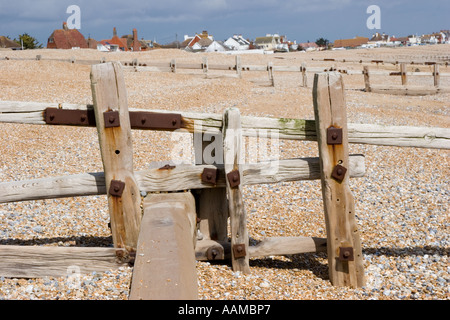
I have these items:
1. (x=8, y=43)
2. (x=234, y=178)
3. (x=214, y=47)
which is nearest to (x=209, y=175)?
(x=234, y=178)

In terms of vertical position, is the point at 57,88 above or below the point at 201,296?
above

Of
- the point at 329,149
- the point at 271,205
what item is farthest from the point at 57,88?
the point at 329,149

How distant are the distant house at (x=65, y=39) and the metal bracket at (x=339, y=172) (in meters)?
69.7

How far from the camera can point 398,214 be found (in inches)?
276

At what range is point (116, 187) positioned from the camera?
13.3 feet

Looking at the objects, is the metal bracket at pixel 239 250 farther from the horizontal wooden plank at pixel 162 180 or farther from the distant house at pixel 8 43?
the distant house at pixel 8 43

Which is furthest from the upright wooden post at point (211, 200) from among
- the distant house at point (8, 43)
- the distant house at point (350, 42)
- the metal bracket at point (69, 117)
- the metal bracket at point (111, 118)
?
the distant house at point (350, 42)

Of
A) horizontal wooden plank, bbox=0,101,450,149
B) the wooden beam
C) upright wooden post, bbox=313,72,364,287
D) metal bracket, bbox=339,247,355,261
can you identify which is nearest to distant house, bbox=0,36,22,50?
horizontal wooden plank, bbox=0,101,450,149

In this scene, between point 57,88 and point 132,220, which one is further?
point 57,88

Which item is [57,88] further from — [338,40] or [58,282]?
[338,40]

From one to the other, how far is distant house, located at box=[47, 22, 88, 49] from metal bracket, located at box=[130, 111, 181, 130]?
69060 mm

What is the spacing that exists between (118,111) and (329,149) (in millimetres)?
1850
